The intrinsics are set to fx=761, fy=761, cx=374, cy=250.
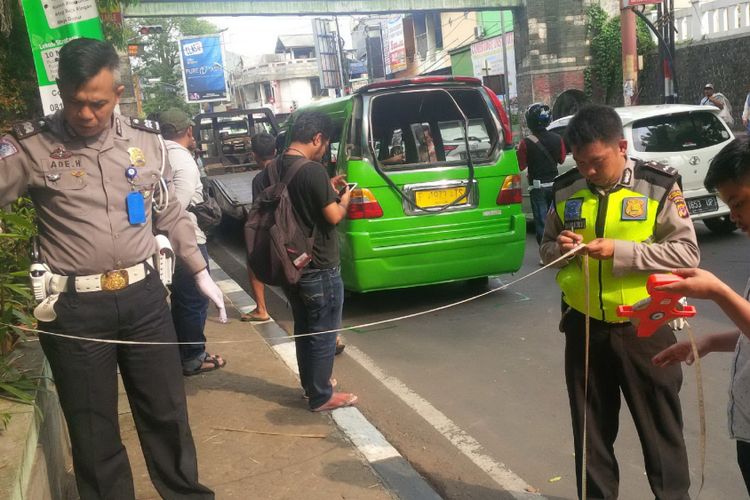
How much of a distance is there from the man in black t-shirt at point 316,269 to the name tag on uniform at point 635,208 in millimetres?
2047

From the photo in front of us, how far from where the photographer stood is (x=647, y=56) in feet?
76.4

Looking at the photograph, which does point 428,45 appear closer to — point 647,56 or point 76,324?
point 647,56

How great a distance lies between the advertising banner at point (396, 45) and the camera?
45.4 m

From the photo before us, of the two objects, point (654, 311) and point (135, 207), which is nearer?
point (654, 311)

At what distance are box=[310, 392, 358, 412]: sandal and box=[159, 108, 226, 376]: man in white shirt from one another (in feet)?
4.03

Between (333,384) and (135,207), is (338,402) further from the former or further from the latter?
(135,207)

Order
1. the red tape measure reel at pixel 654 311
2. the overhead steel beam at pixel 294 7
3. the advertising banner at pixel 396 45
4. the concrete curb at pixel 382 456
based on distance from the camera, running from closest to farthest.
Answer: the red tape measure reel at pixel 654 311, the concrete curb at pixel 382 456, the overhead steel beam at pixel 294 7, the advertising banner at pixel 396 45

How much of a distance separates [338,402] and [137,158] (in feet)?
7.27

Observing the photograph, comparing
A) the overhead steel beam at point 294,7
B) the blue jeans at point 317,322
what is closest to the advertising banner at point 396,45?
the overhead steel beam at point 294,7

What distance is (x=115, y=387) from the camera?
10.2 feet

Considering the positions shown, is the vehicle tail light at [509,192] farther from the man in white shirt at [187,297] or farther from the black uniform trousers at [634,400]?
the black uniform trousers at [634,400]

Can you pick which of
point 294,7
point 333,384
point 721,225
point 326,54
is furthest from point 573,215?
point 326,54

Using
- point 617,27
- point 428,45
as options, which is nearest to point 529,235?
point 617,27

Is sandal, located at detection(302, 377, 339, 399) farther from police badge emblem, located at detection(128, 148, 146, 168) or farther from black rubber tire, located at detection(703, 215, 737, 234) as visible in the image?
black rubber tire, located at detection(703, 215, 737, 234)
